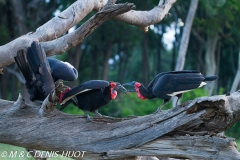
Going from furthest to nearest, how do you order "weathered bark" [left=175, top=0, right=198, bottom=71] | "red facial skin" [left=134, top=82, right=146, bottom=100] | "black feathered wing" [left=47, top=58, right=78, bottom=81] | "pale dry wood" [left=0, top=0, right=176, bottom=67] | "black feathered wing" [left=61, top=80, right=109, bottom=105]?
"weathered bark" [left=175, top=0, right=198, bottom=71] → "red facial skin" [left=134, top=82, right=146, bottom=100] → "pale dry wood" [left=0, top=0, right=176, bottom=67] → "black feathered wing" [left=47, top=58, right=78, bottom=81] → "black feathered wing" [left=61, top=80, right=109, bottom=105]

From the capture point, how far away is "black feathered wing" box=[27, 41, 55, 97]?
5.52m

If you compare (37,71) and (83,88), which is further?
(37,71)

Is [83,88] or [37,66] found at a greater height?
[37,66]

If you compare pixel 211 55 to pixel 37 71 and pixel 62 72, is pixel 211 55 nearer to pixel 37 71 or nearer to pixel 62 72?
pixel 62 72

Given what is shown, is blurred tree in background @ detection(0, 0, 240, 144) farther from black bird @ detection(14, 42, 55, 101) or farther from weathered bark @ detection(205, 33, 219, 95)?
black bird @ detection(14, 42, 55, 101)

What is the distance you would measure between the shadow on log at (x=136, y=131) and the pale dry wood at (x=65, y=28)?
961 millimetres

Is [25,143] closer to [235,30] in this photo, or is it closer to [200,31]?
[235,30]

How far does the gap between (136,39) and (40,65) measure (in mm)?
20592

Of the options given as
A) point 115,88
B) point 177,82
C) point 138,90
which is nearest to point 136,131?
point 115,88

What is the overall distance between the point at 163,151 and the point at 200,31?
19998 mm

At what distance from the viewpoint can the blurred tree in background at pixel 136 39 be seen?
65.4 feet

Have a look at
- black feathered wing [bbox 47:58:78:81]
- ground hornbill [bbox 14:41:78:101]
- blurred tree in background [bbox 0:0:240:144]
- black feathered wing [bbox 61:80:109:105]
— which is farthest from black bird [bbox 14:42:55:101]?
blurred tree in background [bbox 0:0:240:144]

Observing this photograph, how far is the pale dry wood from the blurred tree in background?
10.6 metres

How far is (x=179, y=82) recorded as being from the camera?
18.1 ft
